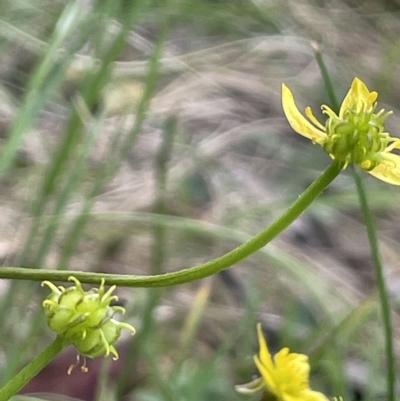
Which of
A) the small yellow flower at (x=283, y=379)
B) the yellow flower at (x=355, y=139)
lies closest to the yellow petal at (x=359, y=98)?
the yellow flower at (x=355, y=139)

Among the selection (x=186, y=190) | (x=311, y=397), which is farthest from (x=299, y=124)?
(x=186, y=190)

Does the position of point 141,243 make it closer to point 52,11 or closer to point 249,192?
point 249,192

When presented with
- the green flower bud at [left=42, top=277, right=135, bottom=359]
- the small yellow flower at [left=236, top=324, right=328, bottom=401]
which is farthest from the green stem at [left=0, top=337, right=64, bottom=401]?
the small yellow flower at [left=236, top=324, right=328, bottom=401]

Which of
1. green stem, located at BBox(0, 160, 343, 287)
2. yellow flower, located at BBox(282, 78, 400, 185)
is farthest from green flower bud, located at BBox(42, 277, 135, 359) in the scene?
yellow flower, located at BBox(282, 78, 400, 185)

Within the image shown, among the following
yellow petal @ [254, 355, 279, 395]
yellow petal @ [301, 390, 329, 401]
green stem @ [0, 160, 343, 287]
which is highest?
green stem @ [0, 160, 343, 287]

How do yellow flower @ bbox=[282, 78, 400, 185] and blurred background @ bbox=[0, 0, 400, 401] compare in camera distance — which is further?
blurred background @ bbox=[0, 0, 400, 401]

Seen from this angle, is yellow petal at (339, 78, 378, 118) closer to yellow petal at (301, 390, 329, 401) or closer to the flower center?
the flower center

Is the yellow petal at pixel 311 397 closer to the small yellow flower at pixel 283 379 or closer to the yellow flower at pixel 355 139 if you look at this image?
the small yellow flower at pixel 283 379

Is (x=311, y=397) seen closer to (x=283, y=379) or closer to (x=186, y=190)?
(x=283, y=379)

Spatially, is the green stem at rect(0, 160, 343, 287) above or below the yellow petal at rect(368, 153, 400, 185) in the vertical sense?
below
